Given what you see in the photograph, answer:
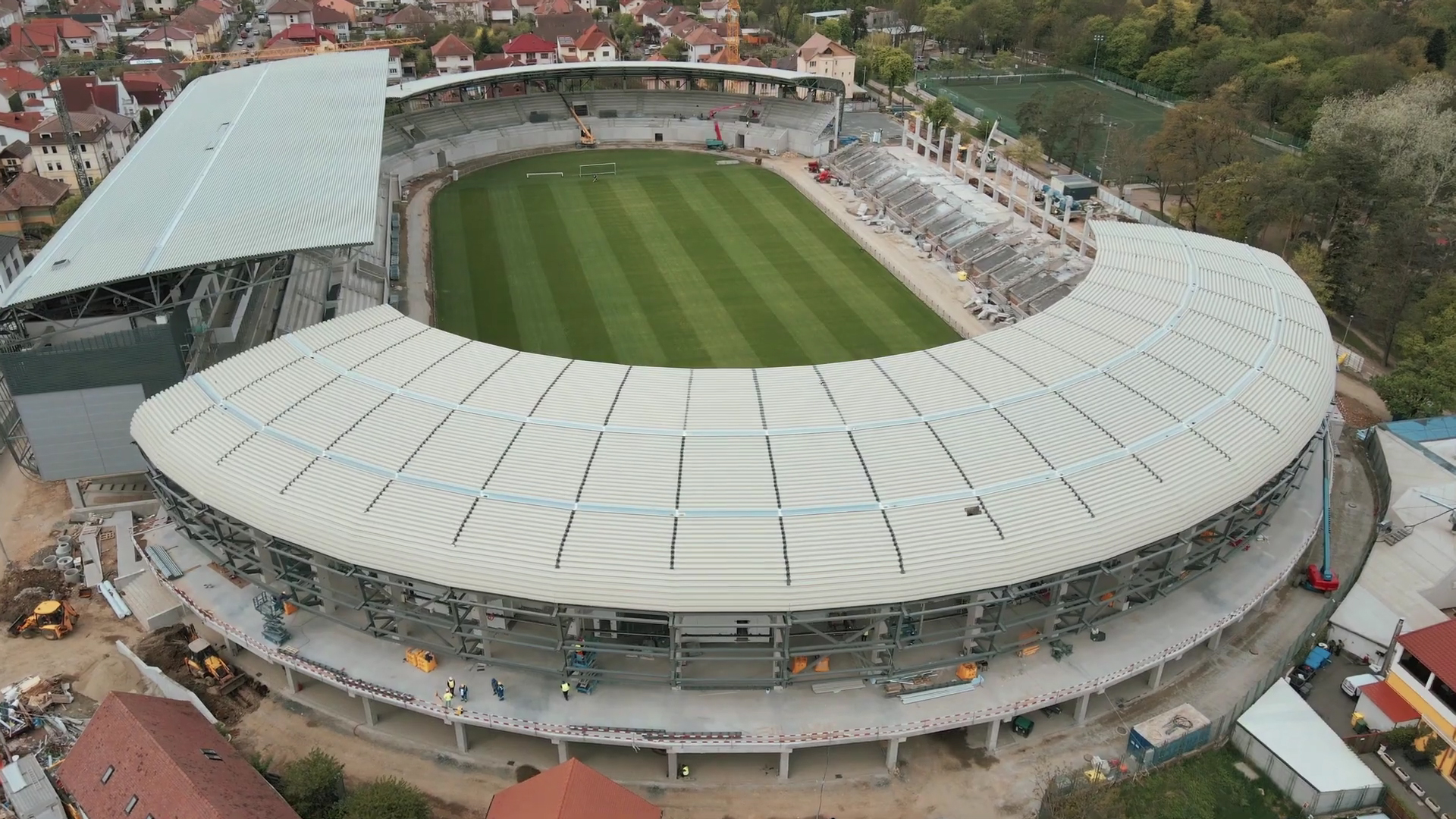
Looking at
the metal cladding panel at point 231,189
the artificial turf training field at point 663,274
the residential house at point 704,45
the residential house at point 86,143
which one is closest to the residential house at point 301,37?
the residential house at point 704,45

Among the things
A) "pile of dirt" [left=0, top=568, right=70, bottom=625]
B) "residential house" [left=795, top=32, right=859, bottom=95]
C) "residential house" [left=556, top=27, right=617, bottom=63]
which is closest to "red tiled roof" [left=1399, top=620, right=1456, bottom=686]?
"pile of dirt" [left=0, top=568, right=70, bottom=625]

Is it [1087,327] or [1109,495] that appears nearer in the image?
[1109,495]

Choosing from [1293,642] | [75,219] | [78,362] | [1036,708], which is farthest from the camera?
[75,219]

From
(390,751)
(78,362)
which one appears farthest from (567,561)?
(78,362)

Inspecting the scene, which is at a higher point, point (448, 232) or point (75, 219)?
point (75, 219)

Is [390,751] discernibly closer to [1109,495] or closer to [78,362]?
[78,362]

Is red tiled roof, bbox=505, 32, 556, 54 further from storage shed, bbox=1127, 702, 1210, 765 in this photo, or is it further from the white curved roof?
storage shed, bbox=1127, 702, 1210, 765
